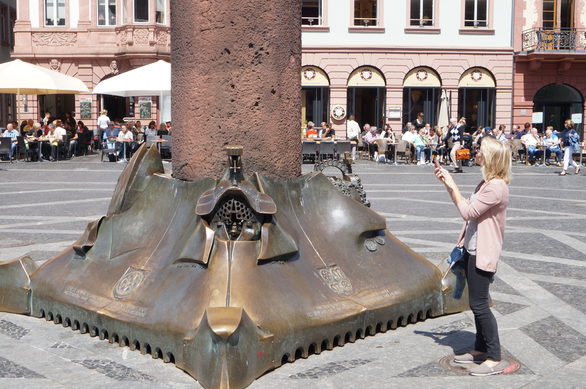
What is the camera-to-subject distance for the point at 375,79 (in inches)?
1347

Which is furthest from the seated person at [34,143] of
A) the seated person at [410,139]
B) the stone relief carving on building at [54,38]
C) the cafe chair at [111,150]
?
the seated person at [410,139]

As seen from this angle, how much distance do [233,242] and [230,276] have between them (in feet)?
0.81

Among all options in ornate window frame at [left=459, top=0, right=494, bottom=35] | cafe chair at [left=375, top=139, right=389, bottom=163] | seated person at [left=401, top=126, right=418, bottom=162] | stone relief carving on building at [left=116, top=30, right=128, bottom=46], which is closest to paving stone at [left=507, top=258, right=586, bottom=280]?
cafe chair at [left=375, top=139, right=389, bottom=163]

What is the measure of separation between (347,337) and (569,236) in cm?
518

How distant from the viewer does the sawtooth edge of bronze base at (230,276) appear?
183 inches

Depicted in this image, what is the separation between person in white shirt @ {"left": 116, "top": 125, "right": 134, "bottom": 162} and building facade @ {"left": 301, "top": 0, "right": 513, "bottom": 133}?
10.6 m

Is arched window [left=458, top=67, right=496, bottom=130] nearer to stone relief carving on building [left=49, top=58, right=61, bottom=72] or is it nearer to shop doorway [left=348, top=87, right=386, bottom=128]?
shop doorway [left=348, top=87, right=386, bottom=128]

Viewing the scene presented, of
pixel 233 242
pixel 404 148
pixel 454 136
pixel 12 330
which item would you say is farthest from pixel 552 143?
pixel 12 330

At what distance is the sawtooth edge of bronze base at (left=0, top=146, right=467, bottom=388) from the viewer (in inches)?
183

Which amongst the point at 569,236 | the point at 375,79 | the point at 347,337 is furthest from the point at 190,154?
the point at 375,79

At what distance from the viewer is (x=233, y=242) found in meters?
5.02

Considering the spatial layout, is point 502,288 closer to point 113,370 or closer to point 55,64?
point 113,370

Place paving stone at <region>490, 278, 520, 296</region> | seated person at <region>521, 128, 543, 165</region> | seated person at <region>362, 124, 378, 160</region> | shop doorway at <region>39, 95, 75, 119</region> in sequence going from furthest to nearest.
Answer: shop doorway at <region>39, 95, 75, 119</region> → seated person at <region>362, 124, 378, 160</region> → seated person at <region>521, 128, 543, 165</region> → paving stone at <region>490, 278, 520, 296</region>

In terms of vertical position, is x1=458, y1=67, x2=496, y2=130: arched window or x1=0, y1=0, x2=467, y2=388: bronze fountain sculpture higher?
x1=458, y1=67, x2=496, y2=130: arched window
